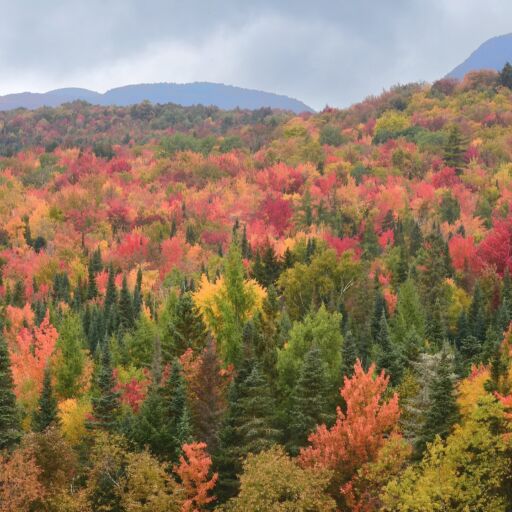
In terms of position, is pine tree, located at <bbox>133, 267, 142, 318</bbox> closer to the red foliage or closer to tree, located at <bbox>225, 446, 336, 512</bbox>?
the red foliage

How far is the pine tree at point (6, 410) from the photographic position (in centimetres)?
3756

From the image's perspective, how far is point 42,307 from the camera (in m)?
81.6

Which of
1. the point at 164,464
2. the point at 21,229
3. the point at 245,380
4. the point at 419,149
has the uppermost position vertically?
the point at 419,149

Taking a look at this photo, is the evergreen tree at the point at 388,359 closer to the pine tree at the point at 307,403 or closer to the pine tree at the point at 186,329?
the pine tree at the point at 307,403

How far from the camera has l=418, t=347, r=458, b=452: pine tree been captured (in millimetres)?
32469

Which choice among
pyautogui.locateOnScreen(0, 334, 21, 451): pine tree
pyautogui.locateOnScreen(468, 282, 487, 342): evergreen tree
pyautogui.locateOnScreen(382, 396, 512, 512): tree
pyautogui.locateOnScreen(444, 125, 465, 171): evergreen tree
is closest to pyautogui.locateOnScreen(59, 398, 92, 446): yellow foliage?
pyautogui.locateOnScreen(0, 334, 21, 451): pine tree

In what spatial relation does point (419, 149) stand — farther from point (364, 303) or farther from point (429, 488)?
point (429, 488)

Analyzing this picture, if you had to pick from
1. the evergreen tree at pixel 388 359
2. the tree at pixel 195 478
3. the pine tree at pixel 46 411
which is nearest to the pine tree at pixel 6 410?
the pine tree at pixel 46 411

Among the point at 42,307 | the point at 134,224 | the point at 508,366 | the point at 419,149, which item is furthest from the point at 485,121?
the point at 508,366

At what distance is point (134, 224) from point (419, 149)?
238ft

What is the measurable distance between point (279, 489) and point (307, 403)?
9356 mm

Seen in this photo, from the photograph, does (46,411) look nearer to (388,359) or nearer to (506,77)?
(388,359)

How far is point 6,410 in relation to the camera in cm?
3875

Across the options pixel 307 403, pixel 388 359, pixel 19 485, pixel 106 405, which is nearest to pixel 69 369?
pixel 106 405
